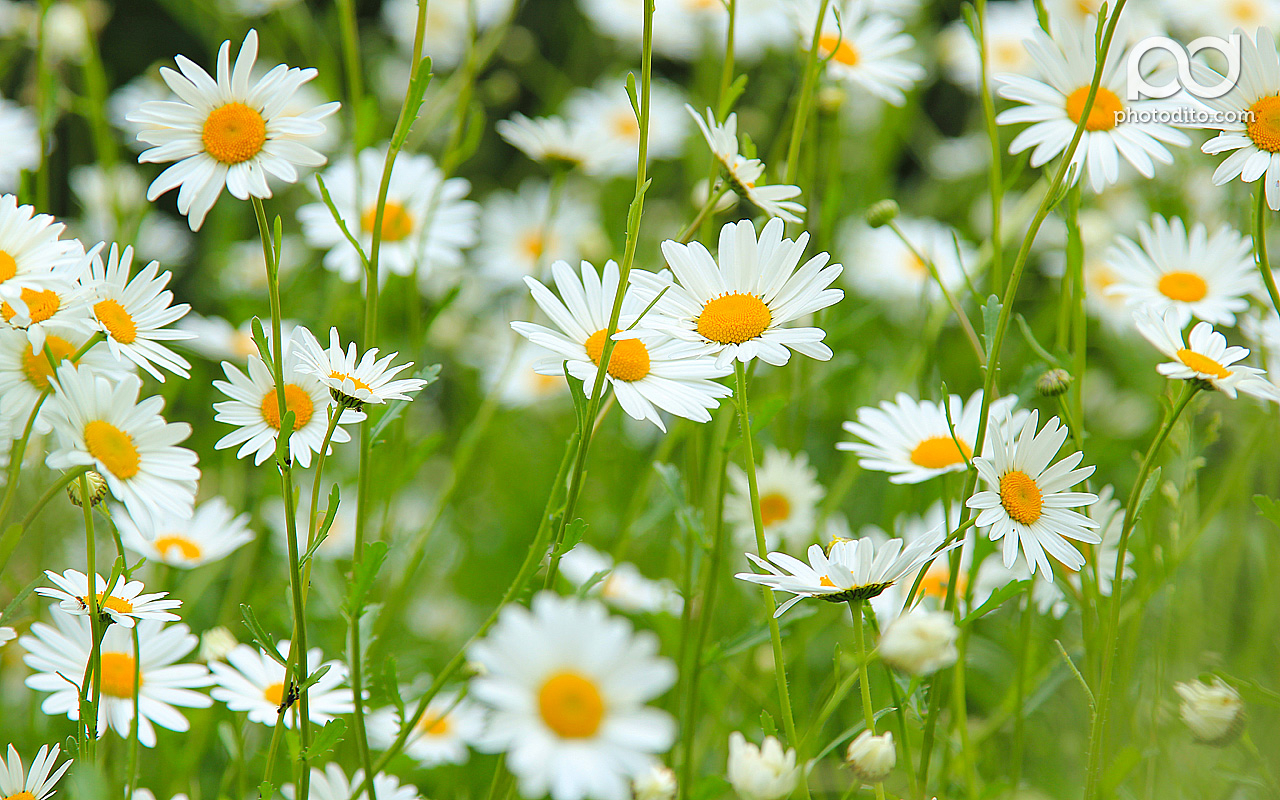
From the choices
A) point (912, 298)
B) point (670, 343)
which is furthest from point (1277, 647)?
point (912, 298)

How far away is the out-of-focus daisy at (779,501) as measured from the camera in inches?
52.4

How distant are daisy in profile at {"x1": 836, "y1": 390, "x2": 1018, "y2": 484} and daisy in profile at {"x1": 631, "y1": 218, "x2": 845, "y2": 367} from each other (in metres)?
0.19

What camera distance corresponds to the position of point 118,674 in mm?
894

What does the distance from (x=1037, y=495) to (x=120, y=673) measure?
849mm

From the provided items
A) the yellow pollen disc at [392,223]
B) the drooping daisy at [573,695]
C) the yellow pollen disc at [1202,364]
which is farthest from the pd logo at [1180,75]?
the yellow pollen disc at [392,223]

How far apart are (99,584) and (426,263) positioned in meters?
0.82

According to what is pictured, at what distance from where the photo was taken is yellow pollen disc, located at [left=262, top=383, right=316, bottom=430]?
83cm

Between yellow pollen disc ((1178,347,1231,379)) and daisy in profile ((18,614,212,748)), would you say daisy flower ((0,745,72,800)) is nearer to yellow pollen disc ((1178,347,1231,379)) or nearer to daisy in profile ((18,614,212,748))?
daisy in profile ((18,614,212,748))

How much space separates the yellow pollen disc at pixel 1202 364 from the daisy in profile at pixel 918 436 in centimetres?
16

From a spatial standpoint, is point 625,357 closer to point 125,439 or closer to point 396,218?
point 125,439

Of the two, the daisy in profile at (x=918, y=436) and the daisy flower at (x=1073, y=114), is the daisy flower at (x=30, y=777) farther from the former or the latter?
the daisy flower at (x=1073, y=114)

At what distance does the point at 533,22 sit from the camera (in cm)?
345

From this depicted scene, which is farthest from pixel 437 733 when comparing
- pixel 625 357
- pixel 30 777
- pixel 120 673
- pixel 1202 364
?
pixel 1202 364

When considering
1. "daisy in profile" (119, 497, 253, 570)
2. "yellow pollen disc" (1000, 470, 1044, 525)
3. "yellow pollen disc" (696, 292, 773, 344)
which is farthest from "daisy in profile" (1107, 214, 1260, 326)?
"daisy in profile" (119, 497, 253, 570)
